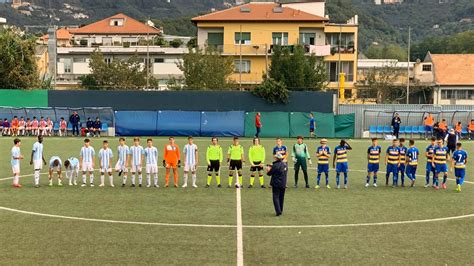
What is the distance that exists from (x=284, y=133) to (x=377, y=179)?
25.2 m

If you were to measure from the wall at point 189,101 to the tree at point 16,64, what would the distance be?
9899 mm

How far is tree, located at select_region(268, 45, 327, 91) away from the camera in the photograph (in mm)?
70188

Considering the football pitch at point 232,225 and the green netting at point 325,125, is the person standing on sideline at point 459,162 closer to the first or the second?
the football pitch at point 232,225

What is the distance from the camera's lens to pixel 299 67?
70.1 metres

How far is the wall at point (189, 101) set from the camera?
57469mm

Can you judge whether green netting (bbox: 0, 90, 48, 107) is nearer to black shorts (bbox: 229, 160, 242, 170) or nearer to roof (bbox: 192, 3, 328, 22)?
roof (bbox: 192, 3, 328, 22)

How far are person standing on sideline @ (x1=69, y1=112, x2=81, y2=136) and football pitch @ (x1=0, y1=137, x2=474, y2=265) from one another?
81.3ft

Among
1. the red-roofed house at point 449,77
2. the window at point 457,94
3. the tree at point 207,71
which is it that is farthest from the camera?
the window at point 457,94

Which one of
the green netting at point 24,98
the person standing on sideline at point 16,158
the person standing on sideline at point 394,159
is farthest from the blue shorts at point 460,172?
the green netting at point 24,98

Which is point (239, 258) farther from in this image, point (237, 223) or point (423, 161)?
point (423, 161)

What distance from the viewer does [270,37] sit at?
265 ft

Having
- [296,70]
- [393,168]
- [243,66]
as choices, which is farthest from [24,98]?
[393,168]

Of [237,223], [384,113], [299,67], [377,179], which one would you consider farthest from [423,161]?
[299,67]

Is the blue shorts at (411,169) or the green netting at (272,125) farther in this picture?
the green netting at (272,125)
